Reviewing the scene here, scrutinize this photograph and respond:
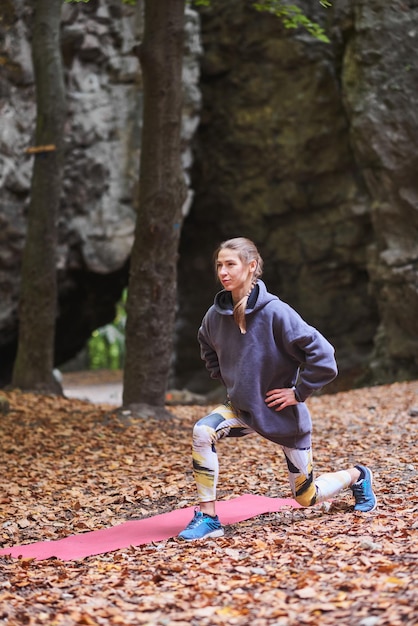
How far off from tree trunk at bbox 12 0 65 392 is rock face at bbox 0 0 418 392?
2836mm

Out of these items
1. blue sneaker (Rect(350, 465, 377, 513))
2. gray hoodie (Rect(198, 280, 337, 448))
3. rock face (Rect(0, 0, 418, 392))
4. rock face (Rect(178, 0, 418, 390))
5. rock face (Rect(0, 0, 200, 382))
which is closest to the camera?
gray hoodie (Rect(198, 280, 337, 448))

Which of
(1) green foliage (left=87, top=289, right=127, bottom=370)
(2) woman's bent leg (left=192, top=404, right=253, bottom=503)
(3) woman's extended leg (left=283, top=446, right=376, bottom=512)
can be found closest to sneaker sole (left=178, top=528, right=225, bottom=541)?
(2) woman's bent leg (left=192, top=404, right=253, bottom=503)

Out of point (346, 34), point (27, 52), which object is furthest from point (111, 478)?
point (27, 52)

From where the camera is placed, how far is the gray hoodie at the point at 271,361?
164 inches

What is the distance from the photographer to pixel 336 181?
54.4ft

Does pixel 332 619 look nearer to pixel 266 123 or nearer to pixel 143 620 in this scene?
pixel 143 620

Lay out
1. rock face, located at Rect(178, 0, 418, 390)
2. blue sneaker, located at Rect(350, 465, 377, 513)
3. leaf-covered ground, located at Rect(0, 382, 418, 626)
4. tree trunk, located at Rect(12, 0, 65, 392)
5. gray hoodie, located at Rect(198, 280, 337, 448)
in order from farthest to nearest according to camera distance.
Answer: rock face, located at Rect(178, 0, 418, 390) → tree trunk, located at Rect(12, 0, 65, 392) → blue sneaker, located at Rect(350, 465, 377, 513) → gray hoodie, located at Rect(198, 280, 337, 448) → leaf-covered ground, located at Rect(0, 382, 418, 626)

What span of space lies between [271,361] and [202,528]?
1.02 m

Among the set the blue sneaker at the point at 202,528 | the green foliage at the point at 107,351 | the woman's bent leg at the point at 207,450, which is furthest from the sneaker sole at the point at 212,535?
the green foliage at the point at 107,351

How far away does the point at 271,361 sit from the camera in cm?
428

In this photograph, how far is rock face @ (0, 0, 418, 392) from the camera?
1502 centimetres

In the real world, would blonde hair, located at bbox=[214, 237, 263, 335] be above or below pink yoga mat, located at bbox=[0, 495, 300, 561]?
above

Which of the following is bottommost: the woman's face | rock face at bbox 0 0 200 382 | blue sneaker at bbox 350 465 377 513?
blue sneaker at bbox 350 465 377 513

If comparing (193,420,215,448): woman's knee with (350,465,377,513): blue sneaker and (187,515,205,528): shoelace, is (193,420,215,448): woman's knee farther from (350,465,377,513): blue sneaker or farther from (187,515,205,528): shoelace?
(350,465,377,513): blue sneaker
